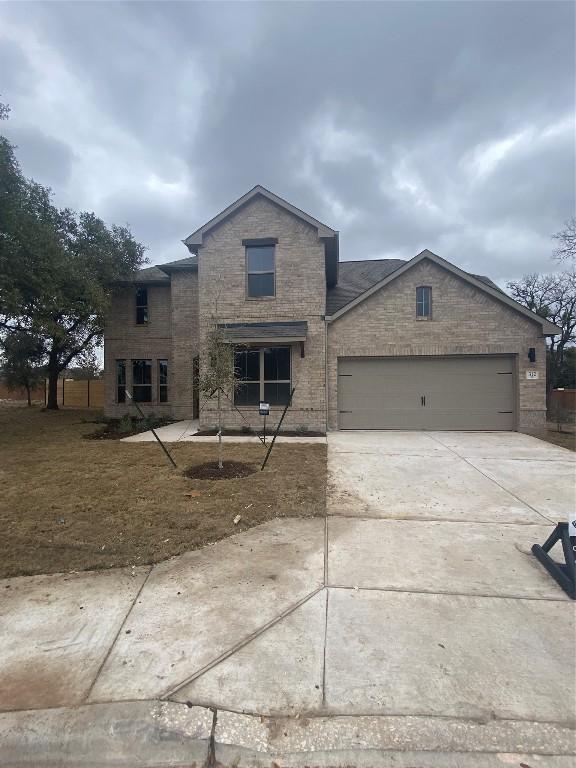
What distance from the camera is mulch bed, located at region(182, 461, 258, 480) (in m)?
6.66

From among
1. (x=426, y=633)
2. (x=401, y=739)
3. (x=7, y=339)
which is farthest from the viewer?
(x=7, y=339)

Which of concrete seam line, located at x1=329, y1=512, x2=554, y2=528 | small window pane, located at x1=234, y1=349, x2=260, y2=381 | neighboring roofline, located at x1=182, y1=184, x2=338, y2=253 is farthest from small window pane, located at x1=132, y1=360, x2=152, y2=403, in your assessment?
concrete seam line, located at x1=329, y1=512, x2=554, y2=528

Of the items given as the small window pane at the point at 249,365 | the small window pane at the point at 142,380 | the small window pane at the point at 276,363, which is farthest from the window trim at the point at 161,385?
the small window pane at the point at 276,363

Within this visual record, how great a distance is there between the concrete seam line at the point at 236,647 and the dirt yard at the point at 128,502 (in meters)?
1.43

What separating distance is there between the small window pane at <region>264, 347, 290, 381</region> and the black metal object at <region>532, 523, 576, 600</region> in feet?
29.8

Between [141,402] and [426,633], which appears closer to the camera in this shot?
[426,633]

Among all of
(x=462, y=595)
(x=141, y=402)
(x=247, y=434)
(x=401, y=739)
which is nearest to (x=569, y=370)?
(x=247, y=434)

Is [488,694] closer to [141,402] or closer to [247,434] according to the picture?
[247,434]

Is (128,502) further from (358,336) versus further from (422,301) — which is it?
(422,301)

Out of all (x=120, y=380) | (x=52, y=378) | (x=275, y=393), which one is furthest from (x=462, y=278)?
(x=52, y=378)

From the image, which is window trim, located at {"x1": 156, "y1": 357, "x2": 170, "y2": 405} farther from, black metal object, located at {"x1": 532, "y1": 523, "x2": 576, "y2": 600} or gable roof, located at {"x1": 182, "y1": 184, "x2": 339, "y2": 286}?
black metal object, located at {"x1": 532, "y1": 523, "x2": 576, "y2": 600}

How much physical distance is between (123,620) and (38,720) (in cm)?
80

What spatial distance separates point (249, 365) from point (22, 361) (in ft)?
53.4

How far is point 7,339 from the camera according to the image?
20562 mm
